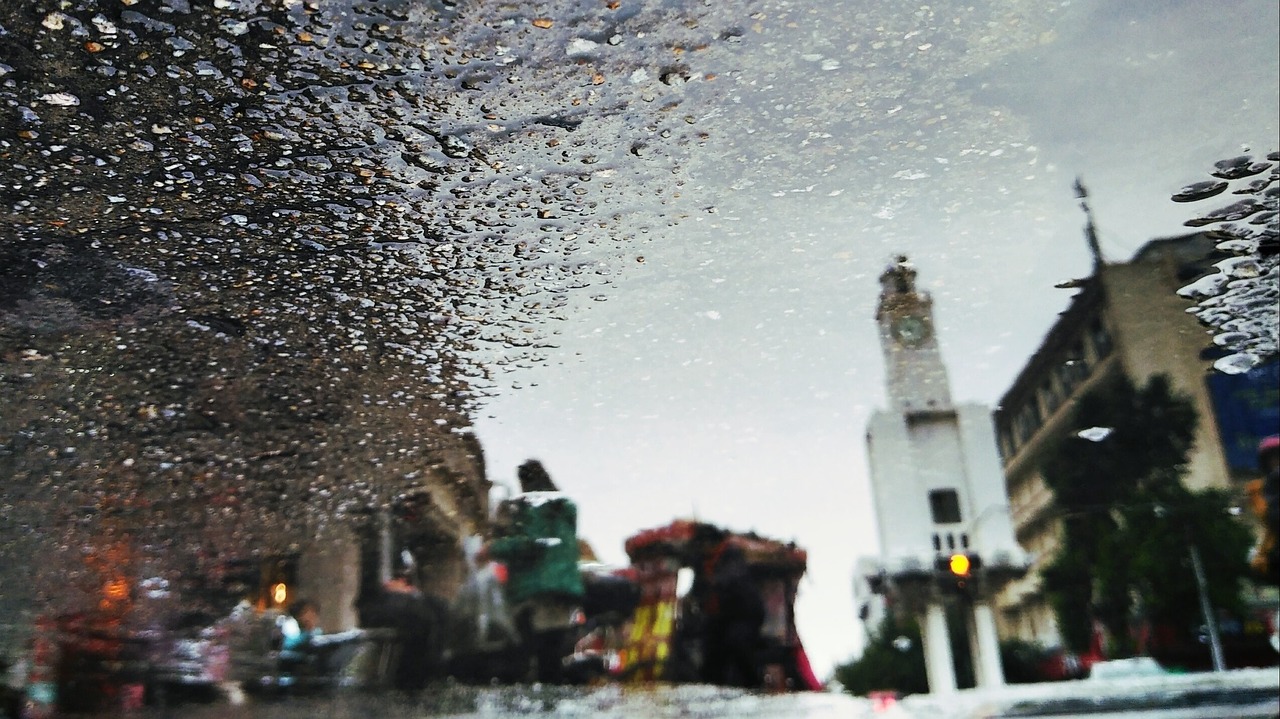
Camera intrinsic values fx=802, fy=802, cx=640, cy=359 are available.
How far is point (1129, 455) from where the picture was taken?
16.7 ft

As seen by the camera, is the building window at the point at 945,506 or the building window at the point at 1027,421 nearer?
the building window at the point at 1027,421

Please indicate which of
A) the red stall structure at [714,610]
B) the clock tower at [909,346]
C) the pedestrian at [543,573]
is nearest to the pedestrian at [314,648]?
the pedestrian at [543,573]

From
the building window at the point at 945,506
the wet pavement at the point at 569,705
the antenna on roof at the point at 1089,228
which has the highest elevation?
the antenna on roof at the point at 1089,228

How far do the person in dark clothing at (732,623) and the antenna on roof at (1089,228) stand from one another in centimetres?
329

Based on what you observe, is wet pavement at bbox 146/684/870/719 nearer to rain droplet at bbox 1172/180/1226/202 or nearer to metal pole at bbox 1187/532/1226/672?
metal pole at bbox 1187/532/1226/672

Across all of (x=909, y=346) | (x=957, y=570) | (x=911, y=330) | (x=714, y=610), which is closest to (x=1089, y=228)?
(x=911, y=330)

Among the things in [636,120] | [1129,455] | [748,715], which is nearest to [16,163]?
[636,120]

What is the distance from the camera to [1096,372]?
3.90 metres

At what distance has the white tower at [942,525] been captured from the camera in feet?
14.0

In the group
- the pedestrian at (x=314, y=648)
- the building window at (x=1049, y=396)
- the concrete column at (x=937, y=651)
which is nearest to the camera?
the building window at (x=1049, y=396)

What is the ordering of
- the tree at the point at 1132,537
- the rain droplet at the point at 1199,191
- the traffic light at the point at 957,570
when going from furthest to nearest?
1. the tree at the point at 1132,537
2. the traffic light at the point at 957,570
3. the rain droplet at the point at 1199,191

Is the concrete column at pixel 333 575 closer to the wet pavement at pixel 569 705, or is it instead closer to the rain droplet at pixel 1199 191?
the wet pavement at pixel 569 705

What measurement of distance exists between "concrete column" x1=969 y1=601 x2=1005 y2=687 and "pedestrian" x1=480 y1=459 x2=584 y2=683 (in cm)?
251

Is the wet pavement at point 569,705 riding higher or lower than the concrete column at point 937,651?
lower
